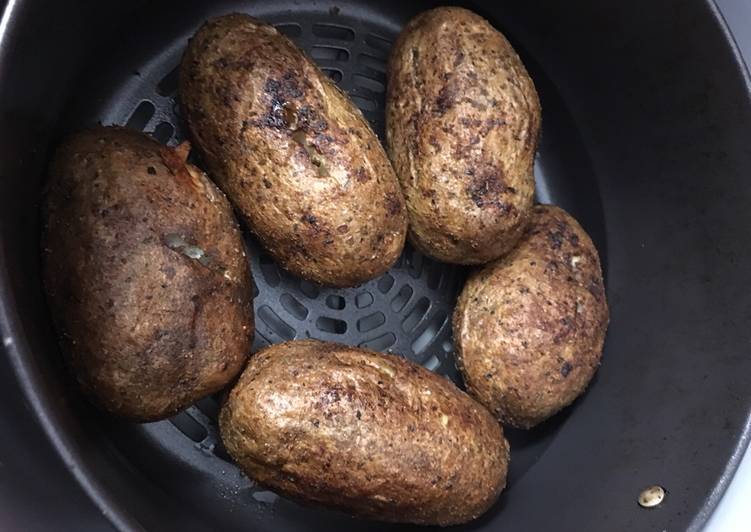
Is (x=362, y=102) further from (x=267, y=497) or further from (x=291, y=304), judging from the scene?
(x=267, y=497)

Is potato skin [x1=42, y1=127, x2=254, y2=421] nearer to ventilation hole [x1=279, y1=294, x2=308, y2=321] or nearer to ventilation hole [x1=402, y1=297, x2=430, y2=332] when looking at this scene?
ventilation hole [x1=279, y1=294, x2=308, y2=321]

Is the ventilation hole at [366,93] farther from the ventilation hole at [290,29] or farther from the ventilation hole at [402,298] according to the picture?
the ventilation hole at [402,298]

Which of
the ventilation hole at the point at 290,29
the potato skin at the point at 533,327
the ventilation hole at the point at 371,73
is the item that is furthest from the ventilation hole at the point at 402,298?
the ventilation hole at the point at 290,29

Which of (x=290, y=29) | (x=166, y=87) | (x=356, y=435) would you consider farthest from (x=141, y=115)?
(x=356, y=435)

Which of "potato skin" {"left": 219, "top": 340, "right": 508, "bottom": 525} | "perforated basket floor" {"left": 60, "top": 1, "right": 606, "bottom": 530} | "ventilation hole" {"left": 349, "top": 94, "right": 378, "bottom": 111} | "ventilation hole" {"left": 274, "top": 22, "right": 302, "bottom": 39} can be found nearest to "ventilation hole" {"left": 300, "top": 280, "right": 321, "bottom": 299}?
"perforated basket floor" {"left": 60, "top": 1, "right": 606, "bottom": 530}

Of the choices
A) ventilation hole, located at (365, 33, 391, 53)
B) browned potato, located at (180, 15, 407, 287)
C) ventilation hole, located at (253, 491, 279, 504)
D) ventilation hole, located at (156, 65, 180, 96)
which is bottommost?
ventilation hole, located at (253, 491, 279, 504)
